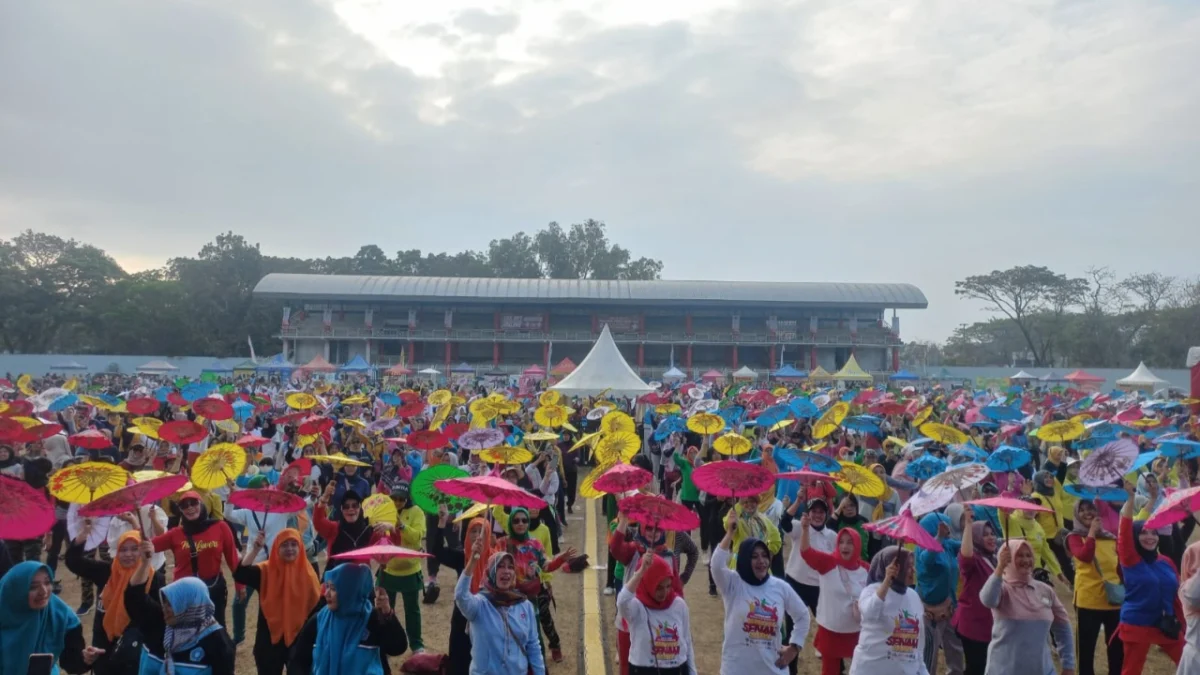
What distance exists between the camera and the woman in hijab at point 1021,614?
13.3 ft

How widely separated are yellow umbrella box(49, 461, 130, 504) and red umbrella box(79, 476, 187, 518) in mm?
685

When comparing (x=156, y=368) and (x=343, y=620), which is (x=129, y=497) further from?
(x=156, y=368)

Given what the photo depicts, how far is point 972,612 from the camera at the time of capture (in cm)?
445

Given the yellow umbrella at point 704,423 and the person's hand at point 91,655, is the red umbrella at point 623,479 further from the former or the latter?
the yellow umbrella at point 704,423

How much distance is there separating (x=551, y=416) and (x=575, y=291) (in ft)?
124

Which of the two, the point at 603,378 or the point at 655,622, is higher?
the point at 603,378

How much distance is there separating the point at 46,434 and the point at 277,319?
153 ft

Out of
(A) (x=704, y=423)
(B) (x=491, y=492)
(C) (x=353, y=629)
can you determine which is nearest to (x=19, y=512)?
(C) (x=353, y=629)

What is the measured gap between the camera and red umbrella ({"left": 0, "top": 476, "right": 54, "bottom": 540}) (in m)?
3.48

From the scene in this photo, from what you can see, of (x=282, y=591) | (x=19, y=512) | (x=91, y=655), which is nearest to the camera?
(x=19, y=512)

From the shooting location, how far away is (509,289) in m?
48.9

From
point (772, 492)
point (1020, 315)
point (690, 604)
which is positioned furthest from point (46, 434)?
point (1020, 315)

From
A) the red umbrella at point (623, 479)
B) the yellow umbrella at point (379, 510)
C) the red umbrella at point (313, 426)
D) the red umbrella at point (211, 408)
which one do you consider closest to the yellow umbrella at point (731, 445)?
the red umbrella at point (623, 479)

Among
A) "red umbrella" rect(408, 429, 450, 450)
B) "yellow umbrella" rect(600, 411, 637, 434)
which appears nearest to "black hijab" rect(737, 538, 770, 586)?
"yellow umbrella" rect(600, 411, 637, 434)
